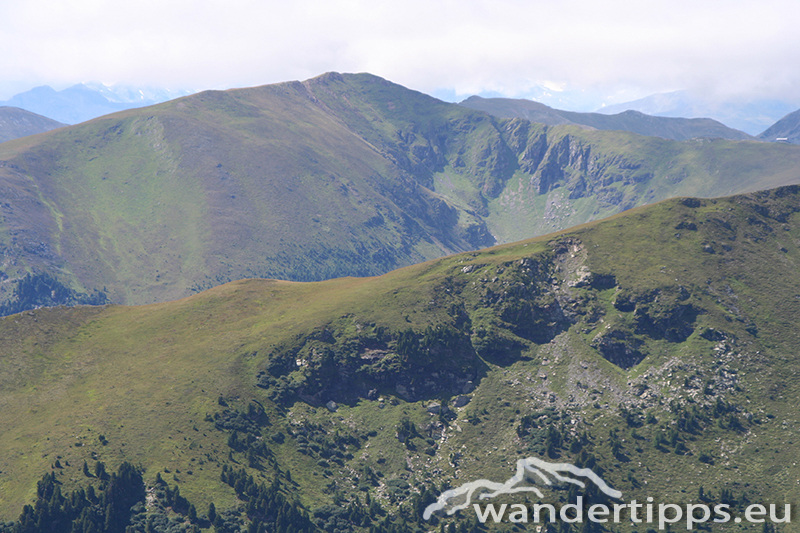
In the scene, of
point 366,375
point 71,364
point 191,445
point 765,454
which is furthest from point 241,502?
point 765,454

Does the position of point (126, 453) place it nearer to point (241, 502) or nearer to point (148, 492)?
point (148, 492)

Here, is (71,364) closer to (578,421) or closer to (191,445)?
(191,445)

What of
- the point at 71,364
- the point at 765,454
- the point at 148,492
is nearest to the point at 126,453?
the point at 148,492

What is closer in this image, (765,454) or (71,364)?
(765,454)

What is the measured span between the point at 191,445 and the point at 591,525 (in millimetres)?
109941

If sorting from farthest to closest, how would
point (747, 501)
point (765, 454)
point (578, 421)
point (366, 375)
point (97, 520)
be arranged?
1. point (366, 375)
2. point (578, 421)
3. point (765, 454)
4. point (747, 501)
5. point (97, 520)

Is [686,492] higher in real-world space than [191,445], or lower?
lower

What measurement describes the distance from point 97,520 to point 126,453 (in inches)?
776

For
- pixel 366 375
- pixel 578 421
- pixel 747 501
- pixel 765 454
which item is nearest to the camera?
pixel 747 501

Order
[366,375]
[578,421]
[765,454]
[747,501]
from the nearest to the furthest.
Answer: [747,501] < [765,454] < [578,421] < [366,375]

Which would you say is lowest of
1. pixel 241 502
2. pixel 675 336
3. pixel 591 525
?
pixel 591 525

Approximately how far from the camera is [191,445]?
160 metres

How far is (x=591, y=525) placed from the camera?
5842 inches

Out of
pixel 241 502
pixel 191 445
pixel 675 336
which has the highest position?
pixel 675 336
